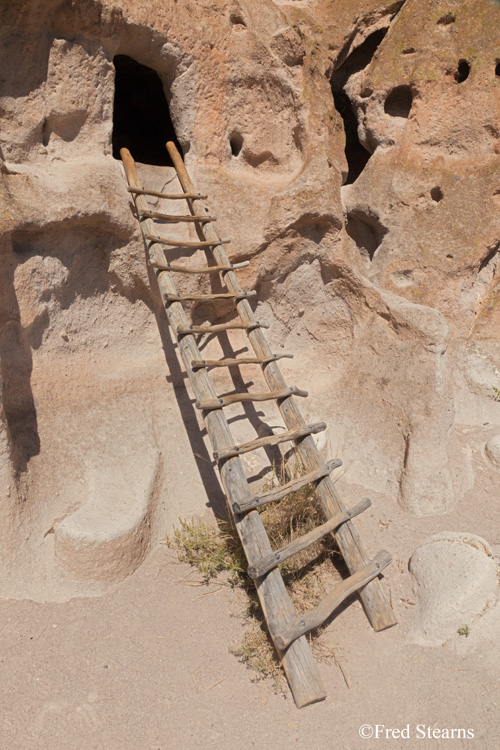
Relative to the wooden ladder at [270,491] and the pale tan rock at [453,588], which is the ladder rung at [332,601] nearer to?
the wooden ladder at [270,491]

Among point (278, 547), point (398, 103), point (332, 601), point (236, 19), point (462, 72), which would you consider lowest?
point (278, 547)

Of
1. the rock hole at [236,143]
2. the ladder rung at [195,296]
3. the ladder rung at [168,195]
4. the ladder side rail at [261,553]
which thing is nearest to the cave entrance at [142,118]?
the rock hole at [236,143]

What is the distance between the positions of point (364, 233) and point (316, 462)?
8.58 ft

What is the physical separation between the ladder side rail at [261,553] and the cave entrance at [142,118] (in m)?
3.10

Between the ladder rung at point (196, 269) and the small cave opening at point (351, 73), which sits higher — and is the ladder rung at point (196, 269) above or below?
below

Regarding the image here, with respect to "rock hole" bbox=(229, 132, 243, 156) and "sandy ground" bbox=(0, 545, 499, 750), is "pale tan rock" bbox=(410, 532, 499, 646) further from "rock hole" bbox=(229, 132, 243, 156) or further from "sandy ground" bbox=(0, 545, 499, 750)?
"rock hole" bbox=(229, 132, 243, 156)

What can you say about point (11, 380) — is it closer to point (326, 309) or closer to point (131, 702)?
point (131, 702)

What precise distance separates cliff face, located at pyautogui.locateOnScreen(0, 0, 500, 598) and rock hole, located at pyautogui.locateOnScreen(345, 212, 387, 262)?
3 cm

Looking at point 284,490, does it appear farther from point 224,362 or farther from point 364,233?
point 364,233

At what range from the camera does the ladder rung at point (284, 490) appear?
287cm

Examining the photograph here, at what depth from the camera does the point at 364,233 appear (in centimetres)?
505

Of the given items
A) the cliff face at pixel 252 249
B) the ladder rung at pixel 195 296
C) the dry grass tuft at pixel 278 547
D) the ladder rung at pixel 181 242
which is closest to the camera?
the dry grass tuft at pixel 278 547

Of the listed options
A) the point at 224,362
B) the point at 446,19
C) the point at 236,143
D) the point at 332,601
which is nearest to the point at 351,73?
the point at 446,19

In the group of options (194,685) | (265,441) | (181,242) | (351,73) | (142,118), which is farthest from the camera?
(142,118)
